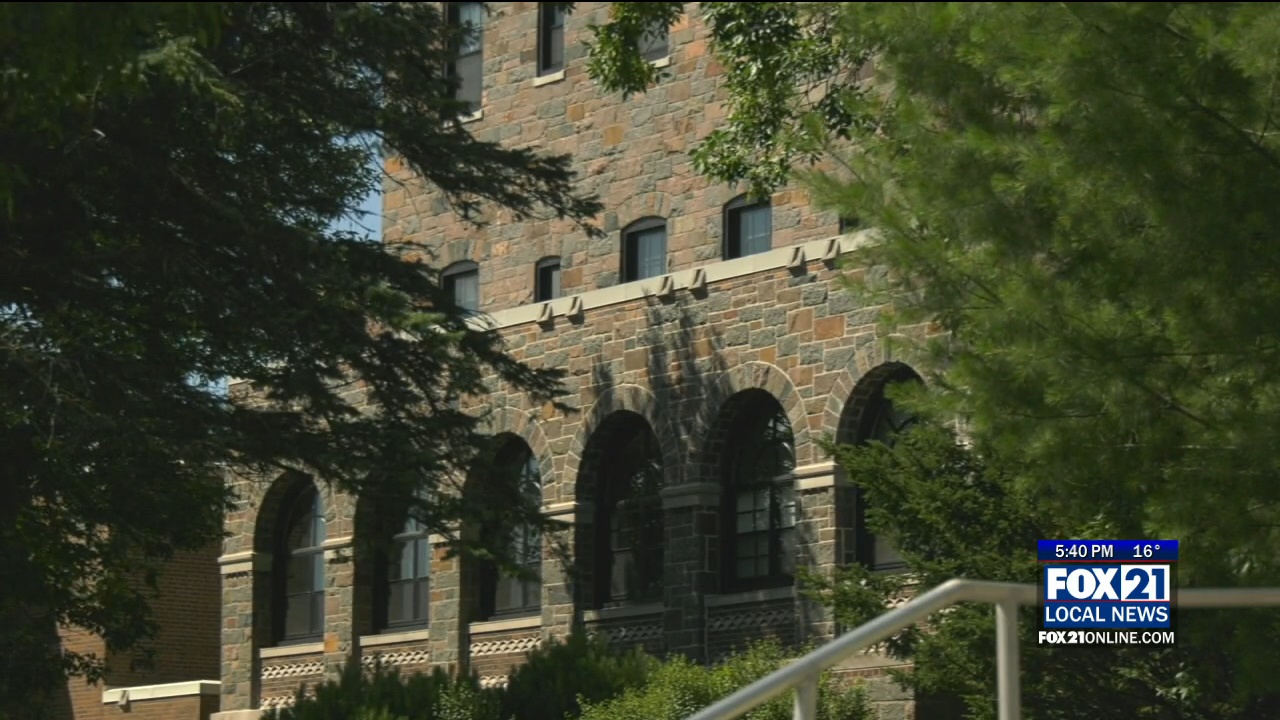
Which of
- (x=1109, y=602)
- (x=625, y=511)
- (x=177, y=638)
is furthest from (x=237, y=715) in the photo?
(x=1109, y=602)

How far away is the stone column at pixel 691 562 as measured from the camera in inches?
1121

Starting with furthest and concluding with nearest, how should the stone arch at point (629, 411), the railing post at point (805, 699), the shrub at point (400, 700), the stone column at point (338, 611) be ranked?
the stone column at point (338, 611) → the stone arch at point (629, 411) → the shrub at point (400, 700) → the railing post at point (805, 699)

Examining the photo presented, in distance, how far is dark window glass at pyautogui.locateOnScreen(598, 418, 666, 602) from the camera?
29.9 m

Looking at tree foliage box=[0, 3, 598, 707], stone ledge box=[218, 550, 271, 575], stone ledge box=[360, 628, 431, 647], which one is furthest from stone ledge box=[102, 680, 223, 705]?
tree foliage box=[0, 3, 598, 707]

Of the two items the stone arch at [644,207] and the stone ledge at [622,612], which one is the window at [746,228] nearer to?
the stone arch at [644,207]

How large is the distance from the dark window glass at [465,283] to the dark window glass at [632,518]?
5205 millimetres

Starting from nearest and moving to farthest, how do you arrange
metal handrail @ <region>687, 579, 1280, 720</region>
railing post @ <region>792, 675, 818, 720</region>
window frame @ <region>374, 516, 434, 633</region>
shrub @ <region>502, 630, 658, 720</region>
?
metal handrail @ <region>687, 579, 1280, 720</region>, railing post @ <region>792, 675, 818, 720</region>, shrub @ <region>502, 630, 658, 720</region>, window frame @ <region>374, 516, 434, 633</region>

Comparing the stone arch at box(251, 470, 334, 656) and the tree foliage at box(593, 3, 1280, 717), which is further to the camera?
the stone arch at box(251, 470, 334, 656)

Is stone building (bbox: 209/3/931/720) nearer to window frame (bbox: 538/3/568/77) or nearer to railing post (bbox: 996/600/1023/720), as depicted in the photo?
window frame (bbox: 538/3/568/77)

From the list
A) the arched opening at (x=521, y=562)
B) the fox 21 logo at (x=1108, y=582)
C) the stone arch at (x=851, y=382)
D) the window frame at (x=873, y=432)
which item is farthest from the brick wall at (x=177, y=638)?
the fox 21 logo at (x=1108, y=582)

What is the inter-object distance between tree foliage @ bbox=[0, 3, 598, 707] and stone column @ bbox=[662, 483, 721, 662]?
459 centimetres

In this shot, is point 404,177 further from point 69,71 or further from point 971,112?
point 69,71

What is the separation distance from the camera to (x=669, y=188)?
32.2 metres

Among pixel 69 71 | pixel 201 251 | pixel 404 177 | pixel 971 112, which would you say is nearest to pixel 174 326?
pixel 201 251
